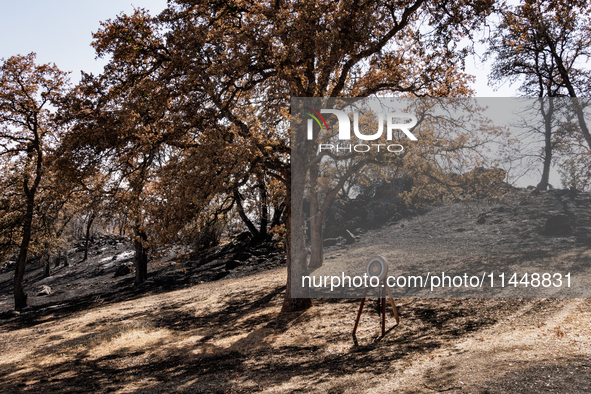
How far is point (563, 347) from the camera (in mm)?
6059

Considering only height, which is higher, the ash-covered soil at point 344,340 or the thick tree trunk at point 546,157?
the thick tree trunk at point 546,157

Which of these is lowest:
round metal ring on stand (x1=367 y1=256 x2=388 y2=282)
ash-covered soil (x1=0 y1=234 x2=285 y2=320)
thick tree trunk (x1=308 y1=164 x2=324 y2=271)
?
ash-covered soil (x1=0 y1=234 x2=285 y2=320)

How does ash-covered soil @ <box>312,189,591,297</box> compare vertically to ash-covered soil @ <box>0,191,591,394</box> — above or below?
above

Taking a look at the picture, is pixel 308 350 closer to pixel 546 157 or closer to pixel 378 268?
pixel 378 268

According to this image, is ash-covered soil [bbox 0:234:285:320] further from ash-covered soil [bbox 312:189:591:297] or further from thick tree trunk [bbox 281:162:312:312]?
ash-covered soil [bbox 312:189:591:297]

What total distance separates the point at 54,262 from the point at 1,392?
3106 cm

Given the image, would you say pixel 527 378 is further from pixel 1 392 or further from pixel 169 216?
pixel 1 392

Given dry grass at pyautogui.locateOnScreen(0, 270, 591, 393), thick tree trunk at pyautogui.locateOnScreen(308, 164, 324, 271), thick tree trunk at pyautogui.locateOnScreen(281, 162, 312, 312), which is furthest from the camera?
thick tree trunk at pyautogui.locateOnScreen(308, 164, 324, 271)

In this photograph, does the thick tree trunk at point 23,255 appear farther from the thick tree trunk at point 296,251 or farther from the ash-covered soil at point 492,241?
the ash-covered soil at point 492,241

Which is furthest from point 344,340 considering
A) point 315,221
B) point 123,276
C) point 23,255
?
point 123,276

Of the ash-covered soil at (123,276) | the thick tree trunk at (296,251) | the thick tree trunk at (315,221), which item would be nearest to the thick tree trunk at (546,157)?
the thick tree trunk at (315,221)

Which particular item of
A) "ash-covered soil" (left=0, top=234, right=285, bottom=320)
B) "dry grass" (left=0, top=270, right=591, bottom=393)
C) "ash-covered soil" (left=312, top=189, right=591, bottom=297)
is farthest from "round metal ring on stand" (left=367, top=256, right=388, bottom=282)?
"ash-covered soil" (left=0, top=234, right=285, bottom=320)

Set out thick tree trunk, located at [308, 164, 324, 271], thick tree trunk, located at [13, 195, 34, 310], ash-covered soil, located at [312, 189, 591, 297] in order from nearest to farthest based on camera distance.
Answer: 1. ash-covered soil, located at [312, 189, 591, 297]
2. thick tree trunk, located at [308, 164, 324, 271]
3. thick tree trunk, located at [13, 195, 34, 310]

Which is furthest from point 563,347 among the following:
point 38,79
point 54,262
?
point 54,262
